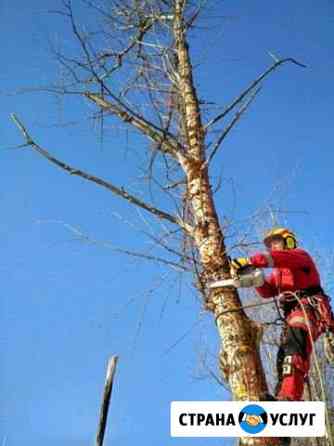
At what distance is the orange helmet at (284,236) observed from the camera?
12.1ft

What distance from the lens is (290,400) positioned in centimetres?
287

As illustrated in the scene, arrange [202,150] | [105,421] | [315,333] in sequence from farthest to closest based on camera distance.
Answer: [202,150] < [315,333] < [105,421]

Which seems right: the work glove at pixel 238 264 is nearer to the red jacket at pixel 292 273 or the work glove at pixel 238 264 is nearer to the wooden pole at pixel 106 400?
the red jacket at pixel 292 273

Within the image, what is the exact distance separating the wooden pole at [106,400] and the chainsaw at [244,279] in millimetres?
810

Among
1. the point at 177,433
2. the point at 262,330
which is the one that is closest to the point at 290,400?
the point at 262,330

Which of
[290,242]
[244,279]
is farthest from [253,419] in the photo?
[290,242]

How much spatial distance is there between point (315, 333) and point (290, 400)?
0.54m

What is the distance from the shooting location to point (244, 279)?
115 inches

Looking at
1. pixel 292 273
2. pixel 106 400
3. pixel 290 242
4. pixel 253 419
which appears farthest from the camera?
pixel 290 242

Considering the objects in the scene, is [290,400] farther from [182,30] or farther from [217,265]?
[182,30]

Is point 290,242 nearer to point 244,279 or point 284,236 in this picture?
point 284,236

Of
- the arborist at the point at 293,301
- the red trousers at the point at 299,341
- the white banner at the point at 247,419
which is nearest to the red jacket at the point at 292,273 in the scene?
the arborist at the point at 293,301

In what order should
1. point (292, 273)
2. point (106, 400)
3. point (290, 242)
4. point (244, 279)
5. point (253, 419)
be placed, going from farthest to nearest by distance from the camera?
point (290, 242), point (292, 273), point (244, 279), point (253, 419), point (106, 400)

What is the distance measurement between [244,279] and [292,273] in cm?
64
